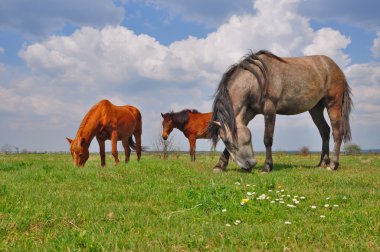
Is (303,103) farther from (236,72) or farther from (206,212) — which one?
(206,212)

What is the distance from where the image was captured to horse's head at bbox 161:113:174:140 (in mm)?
23016

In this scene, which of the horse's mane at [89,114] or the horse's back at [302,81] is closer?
the horse's back at [302,81]

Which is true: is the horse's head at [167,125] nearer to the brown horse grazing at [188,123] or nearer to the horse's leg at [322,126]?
the brown horse grazing at [188,123]

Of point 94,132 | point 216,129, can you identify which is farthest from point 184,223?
point 94,132

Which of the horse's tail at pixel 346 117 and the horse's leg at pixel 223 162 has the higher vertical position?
the horse's tail at pixel 346 117

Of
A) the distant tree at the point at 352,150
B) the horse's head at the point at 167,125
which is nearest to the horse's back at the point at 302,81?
the horse's head at the point at 167,125

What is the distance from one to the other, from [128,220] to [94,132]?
9568 millimetres

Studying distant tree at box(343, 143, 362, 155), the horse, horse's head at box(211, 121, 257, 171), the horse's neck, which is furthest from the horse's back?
distant tree at box(343, 143, 362, 155)

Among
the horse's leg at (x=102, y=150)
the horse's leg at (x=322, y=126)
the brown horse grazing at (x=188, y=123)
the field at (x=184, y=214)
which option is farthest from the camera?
the brown horse grazing at (x=188, y=123)

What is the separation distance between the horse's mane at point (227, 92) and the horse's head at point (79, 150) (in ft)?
17.1

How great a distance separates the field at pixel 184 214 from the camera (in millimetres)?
4445

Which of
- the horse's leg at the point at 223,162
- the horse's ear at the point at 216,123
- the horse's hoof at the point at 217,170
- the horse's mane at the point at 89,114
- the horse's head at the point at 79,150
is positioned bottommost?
the horse's hoof at the point at 217,170

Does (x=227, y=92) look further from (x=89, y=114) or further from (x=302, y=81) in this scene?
(x=89, y=114)

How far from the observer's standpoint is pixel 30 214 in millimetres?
5988
